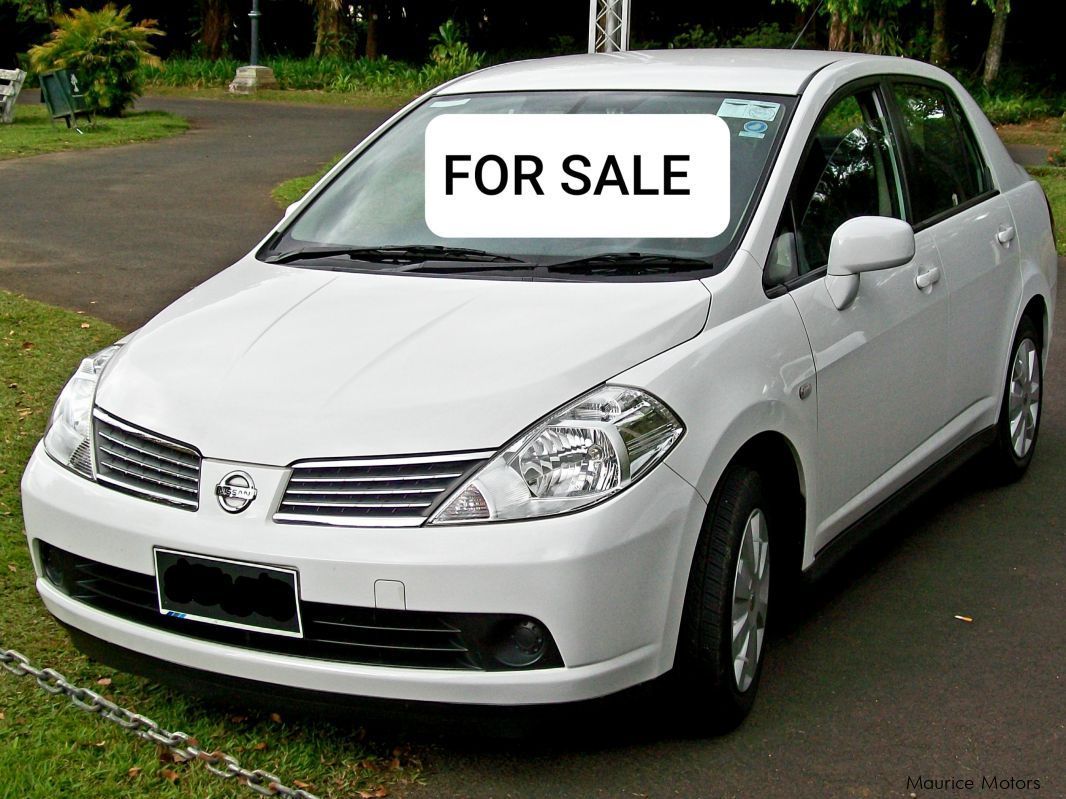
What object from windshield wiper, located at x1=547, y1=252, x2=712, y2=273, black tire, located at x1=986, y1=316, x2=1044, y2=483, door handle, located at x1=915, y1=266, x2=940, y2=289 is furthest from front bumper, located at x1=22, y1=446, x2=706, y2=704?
black tire, located at x1=986, y1=316, x2=1044, y2=483

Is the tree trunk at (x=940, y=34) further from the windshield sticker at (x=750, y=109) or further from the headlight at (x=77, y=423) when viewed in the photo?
the headlight at (x=77, y=423)

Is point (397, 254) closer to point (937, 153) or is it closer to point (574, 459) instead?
point (574, 459)

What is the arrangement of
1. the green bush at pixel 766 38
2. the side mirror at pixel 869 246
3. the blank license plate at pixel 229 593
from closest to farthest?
1. the blank license plate at pixel 229 593
2. the side mirror at pixel 869 246
3. the green bush at pixel 766 38

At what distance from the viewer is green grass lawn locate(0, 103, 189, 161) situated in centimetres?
1948

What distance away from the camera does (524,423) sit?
11.2 feet

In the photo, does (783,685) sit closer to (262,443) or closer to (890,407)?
(890,407)

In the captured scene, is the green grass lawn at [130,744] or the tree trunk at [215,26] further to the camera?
the tree trunk at [215,26]

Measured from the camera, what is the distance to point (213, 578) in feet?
11.3

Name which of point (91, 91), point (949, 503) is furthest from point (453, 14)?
point (949, 503)

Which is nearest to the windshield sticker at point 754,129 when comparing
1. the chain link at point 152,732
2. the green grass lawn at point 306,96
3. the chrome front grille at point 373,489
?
the chrome front grille at point 373,489

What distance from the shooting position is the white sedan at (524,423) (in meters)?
3.36

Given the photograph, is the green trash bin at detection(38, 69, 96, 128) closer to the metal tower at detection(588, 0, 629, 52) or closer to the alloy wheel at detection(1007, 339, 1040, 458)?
the metal tower at detection(588, 0, 629, 52)

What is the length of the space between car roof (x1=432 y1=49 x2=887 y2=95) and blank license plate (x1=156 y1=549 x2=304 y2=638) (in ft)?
7.43

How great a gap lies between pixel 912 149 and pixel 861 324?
3.61 ft
